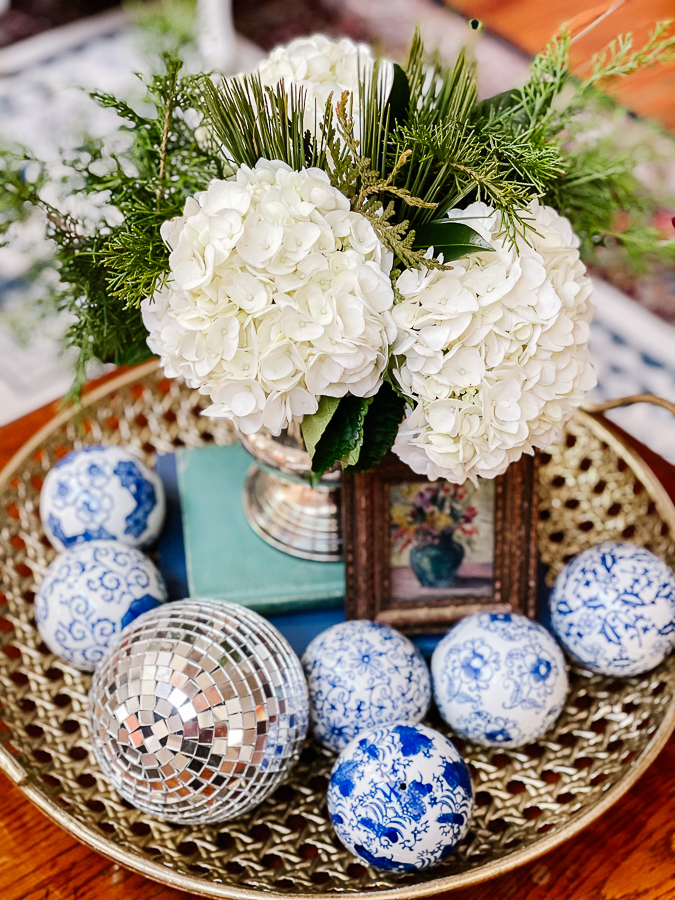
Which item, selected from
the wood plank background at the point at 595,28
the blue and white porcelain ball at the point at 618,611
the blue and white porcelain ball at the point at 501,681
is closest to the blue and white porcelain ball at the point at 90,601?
the blue and white porcelain ball at the point at 501,681

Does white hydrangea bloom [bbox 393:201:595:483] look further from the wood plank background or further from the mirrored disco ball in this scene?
the wood plank background

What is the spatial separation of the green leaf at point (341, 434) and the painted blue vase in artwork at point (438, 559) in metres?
0.20

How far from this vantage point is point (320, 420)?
0.64 meters

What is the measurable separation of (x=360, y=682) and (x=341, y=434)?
21 centimetres

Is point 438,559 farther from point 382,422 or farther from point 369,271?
point 369,271

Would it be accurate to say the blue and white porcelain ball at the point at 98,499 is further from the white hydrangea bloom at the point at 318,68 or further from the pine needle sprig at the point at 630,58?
the pine needle sprig at the point at 630,58

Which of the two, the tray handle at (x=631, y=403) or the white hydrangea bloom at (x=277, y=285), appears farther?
the tray handle at (x=631, y=403)

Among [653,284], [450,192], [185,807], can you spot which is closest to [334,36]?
[653,284]

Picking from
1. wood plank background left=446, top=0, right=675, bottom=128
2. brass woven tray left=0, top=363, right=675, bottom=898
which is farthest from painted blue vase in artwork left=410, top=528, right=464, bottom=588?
wood plank background left=446, top=0, right=675, bottom=128

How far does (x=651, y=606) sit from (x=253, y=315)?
427 mm

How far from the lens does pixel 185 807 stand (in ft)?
2.21

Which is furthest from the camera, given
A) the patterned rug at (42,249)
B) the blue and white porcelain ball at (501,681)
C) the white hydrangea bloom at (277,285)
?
the patterned rug at (42,249)

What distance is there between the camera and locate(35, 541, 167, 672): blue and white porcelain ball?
2.54ft

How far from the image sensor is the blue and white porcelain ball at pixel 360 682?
73 centimetres
